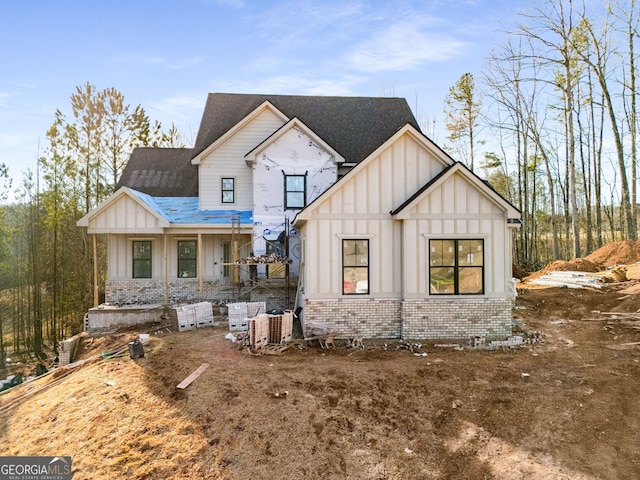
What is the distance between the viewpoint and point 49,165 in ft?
68.6

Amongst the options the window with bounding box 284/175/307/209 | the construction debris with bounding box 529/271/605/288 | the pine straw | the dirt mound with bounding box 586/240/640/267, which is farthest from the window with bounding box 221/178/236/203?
the dirt mound with bounding box 586/240/640/267

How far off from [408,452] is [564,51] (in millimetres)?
25859

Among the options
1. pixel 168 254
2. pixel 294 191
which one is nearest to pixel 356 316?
pixel 294 191

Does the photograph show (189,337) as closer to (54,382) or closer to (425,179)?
(54,382)

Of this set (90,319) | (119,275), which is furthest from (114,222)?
(90,319)

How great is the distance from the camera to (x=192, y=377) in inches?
310

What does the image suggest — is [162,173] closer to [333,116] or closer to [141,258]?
[141,258]

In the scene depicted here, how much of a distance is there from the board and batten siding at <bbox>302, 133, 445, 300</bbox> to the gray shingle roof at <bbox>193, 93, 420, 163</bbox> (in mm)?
6141

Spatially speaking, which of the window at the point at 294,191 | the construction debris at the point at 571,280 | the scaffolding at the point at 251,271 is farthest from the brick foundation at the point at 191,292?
the construction debris at the point at 571,280

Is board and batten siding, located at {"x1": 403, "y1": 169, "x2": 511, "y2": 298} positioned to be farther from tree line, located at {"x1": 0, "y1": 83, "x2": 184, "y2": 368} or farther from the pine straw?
tree line, located at {"x1": 0, "y1": 83, "x2": 184, "y2": 368}

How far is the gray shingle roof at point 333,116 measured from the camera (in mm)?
16844

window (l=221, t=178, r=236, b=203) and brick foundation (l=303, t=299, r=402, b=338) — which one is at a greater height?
window (l=221, t=178, r=236, b=203)

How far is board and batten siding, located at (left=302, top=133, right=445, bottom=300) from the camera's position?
33.4 ft

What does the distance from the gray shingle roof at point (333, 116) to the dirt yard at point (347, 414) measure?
10208mm
